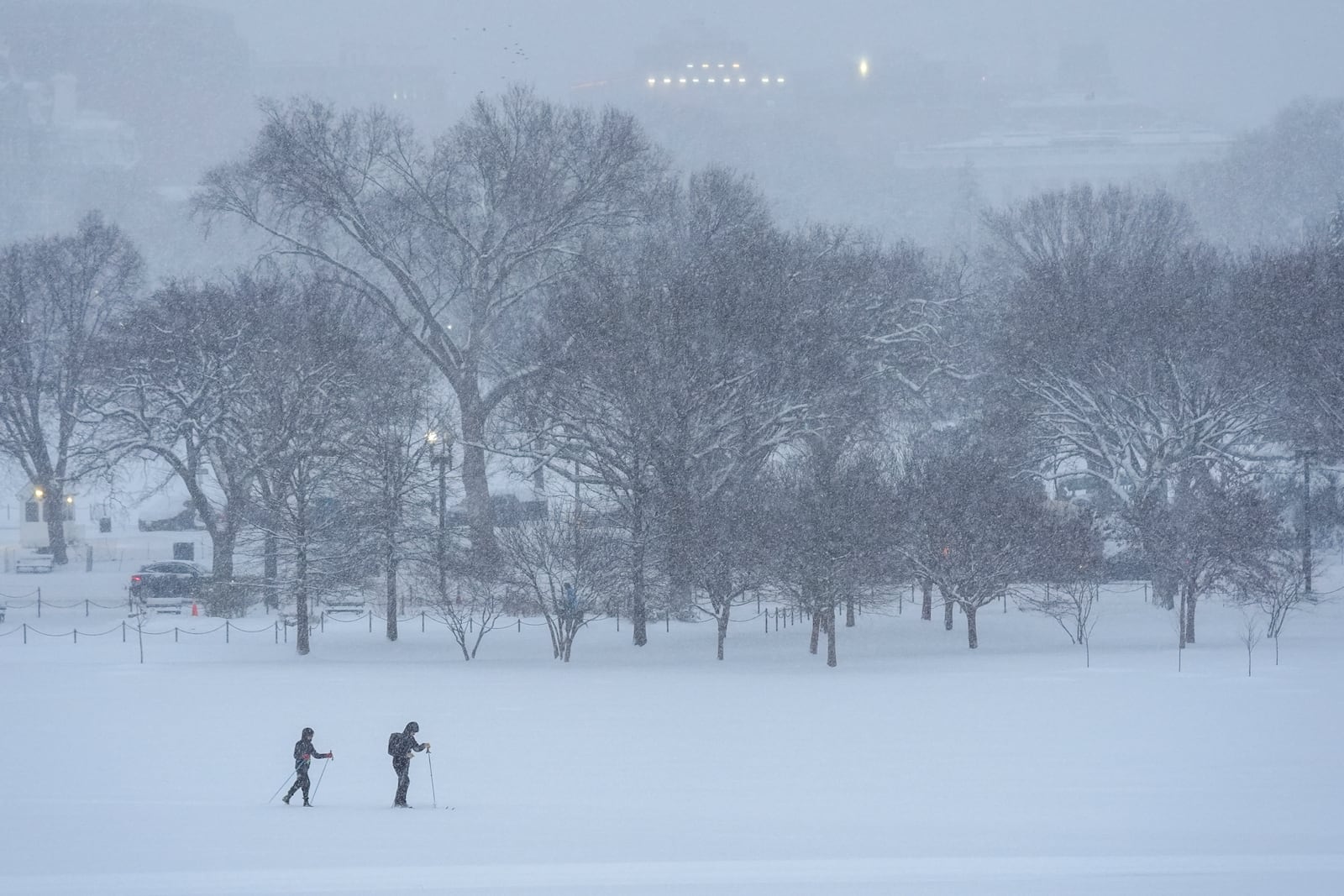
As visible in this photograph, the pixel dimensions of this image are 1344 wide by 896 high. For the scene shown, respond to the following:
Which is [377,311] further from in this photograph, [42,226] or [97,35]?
[97,35]

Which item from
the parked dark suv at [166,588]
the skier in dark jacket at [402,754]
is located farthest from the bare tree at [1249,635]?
the parked dark suv at [166,588]

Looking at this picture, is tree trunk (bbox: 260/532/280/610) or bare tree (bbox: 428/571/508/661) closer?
bare tree (bbox: 428/571/508/661)

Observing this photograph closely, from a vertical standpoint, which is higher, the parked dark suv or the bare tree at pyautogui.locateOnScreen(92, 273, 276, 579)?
the bare tree at pyautogui.locateOnScreen(92, 273, 276, 579)

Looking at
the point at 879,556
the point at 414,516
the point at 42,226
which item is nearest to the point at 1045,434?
the point at 879,556

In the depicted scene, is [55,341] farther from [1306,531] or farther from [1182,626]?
[1306,531]

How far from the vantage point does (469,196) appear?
116ft

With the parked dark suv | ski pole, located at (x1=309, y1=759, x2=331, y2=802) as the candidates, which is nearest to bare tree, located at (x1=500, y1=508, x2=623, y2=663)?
the parked dark suv

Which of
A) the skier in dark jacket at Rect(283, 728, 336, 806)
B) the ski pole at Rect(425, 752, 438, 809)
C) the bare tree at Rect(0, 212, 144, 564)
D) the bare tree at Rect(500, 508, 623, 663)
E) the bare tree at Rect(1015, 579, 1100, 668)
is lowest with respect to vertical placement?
the ski pole at Rect(425, 752, 438, 809)

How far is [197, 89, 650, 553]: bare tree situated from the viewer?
33.9 metres

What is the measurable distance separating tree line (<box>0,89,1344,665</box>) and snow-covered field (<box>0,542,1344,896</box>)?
216 cm

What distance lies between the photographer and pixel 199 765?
54.6 feet

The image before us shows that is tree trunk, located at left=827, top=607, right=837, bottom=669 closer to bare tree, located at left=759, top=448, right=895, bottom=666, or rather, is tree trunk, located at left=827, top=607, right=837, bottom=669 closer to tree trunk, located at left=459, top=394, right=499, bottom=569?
bare tree, located at left=759, top=448, right=895, bottom=666

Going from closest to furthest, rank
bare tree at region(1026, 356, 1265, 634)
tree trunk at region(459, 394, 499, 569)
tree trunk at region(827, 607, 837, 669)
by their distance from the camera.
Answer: tree trunk at region(827, 607, 837, 669), bare tree at region(1026, 356, 1265, 634), tree trunk at region(459, 394, 499, 569)

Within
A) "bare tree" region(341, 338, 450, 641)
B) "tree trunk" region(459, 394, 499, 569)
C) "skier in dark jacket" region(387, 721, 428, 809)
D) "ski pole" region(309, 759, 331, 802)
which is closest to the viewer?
"skier in dark jacket" region(387, 721, 428, 809)
